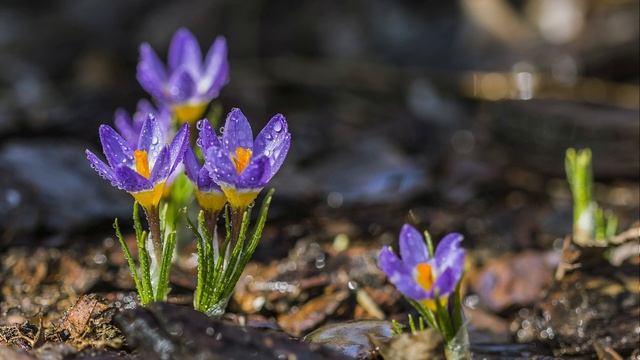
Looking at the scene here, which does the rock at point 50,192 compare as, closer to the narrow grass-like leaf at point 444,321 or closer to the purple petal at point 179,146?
the purple petal at point 179,146

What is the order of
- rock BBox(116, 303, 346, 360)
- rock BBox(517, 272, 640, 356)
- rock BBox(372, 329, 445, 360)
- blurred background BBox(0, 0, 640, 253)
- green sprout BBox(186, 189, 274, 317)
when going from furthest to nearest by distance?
blurred background BBox(0, 0, 640, 253) → rock BBox(517, 272, 640, 356) → green sprout BBox(186, 189, 274, 317) → rock BBox(372, 329, 445, 360) → rock BBox(116, 303, 346, 360)

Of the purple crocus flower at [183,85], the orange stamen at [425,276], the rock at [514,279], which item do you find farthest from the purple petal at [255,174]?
the rock at [514,279]

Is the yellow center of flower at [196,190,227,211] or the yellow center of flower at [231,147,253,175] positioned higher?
the yellow center of flower at [231,147,253,175]

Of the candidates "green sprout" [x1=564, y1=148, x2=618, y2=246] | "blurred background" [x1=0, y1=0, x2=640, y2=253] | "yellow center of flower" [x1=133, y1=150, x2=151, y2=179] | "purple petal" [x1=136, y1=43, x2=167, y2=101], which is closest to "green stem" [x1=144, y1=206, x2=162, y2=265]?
"yellow center of flower" [x1=133, y1=150, x2=151, y2=179]

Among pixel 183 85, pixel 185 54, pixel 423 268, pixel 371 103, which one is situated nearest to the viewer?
pixel 423 268

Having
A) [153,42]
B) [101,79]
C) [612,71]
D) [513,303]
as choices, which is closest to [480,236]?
[513,303]

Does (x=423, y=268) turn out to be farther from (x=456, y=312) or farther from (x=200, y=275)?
(x=200, y=275)

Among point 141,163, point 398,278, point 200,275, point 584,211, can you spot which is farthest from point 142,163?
point 584,211

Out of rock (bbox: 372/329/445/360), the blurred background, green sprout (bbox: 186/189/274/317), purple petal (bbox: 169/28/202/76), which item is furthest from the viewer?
the blurred background

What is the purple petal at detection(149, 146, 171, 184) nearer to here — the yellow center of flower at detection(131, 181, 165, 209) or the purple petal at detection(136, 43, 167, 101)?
the yellow center of flower at detection(131, 181, 165, 209)
